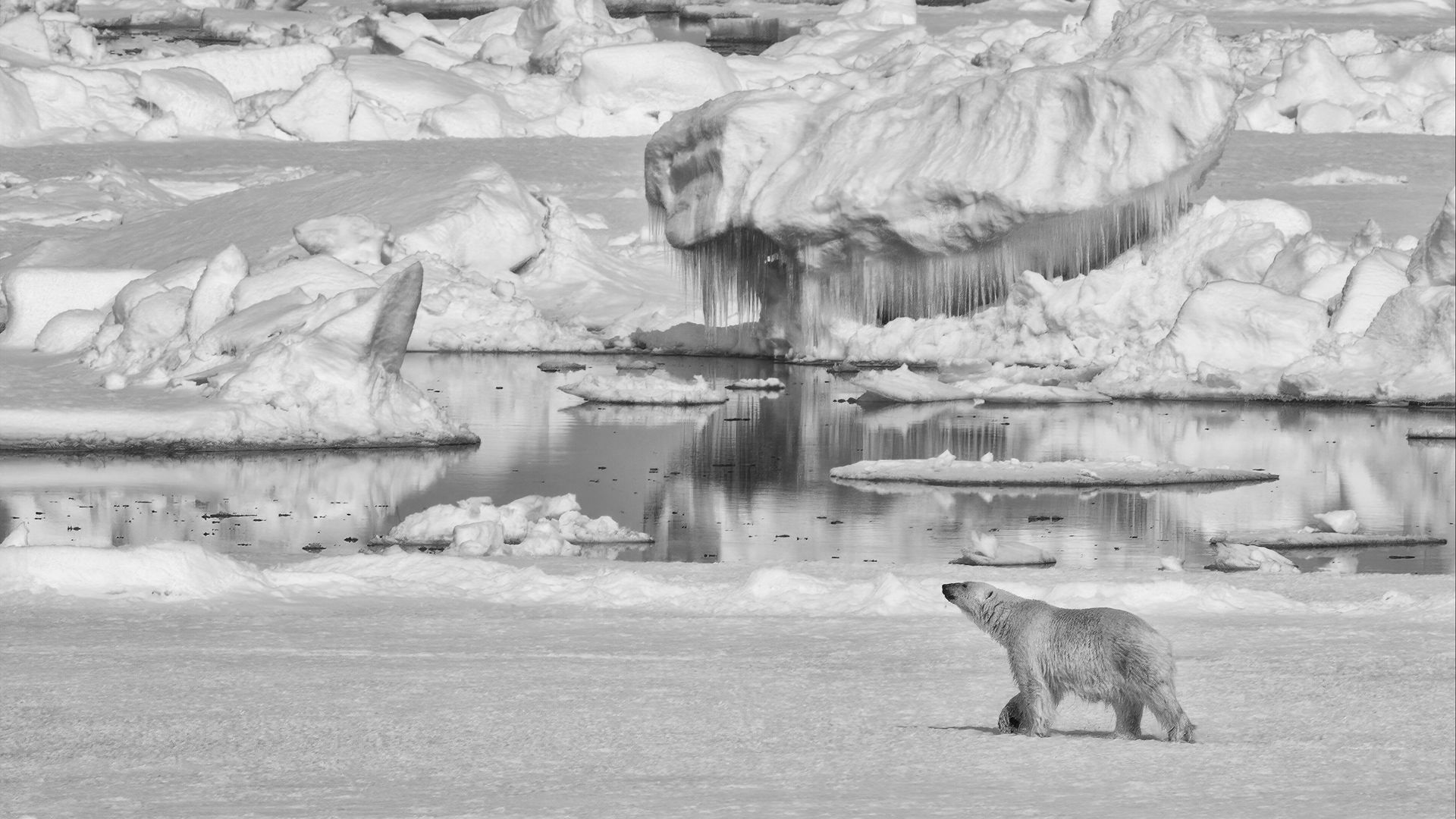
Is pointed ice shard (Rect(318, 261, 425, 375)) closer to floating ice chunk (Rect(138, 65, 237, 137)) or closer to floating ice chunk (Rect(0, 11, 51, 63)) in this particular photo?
floating ice chunk (Rect(138, 65, 237, 137))

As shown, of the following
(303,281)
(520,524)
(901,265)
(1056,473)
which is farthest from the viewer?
(901,265)

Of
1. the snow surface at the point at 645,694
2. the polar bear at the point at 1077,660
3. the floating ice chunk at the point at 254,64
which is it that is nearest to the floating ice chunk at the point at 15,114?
the floating ice chunk at the point at 254,64

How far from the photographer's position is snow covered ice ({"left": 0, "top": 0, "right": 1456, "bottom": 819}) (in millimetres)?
5891

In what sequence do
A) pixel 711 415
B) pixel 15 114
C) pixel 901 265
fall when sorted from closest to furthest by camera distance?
pixel 711 415, pixel 901 265, pixel 15 114

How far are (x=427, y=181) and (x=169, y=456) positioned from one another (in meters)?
13.0

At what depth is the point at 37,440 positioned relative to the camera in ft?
56.9

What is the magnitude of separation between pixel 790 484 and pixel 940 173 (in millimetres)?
8079

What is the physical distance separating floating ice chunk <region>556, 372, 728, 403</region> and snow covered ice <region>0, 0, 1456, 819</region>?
0.08 metres

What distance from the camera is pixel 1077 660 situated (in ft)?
18.2

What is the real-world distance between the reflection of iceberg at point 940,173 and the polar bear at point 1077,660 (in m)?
18.0

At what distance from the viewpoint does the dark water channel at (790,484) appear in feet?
44.2

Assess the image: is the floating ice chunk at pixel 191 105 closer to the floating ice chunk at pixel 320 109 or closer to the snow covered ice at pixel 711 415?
the snow covered ice at pixel 711 415

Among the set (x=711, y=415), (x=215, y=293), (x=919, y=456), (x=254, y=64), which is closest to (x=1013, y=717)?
(x=919, y=456)

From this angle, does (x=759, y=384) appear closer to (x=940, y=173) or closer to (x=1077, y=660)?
(x=940, y=173)
